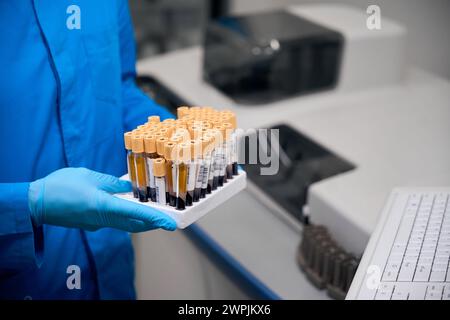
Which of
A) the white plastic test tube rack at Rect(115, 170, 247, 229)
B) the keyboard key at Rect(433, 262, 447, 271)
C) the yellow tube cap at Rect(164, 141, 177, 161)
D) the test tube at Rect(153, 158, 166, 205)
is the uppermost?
the yellow tube cap at Rect(164, 141, 177, 161)

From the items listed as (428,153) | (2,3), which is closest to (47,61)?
(2,3)

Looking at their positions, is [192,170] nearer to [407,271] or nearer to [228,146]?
[228,146]

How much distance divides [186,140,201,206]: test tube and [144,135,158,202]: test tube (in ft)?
0.21

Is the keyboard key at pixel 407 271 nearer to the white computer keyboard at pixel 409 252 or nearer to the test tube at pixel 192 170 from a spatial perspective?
the white computer keyboard at pixel 409 252

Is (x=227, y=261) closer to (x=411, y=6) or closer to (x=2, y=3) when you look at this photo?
(x=2, y=3)

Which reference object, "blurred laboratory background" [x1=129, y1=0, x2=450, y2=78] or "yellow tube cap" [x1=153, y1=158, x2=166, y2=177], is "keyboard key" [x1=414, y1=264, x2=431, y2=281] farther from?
"blurred laboratory background" [x1=129, y1=0, x2=450, y2=78]

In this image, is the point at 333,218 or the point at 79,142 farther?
the point at 333,218

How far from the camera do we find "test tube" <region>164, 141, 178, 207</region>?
3.01 ft

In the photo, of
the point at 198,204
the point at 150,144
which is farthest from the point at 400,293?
the point at 150,144

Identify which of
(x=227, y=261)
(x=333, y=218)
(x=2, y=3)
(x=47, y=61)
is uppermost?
(x=2, y=3)

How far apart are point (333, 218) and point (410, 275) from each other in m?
0.44

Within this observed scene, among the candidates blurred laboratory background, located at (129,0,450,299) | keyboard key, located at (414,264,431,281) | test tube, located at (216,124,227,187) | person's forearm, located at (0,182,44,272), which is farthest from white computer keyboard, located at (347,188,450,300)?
person's forearm, located at (0,182,44,272)

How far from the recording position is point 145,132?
96 centimetres

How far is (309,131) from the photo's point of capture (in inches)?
64.2
